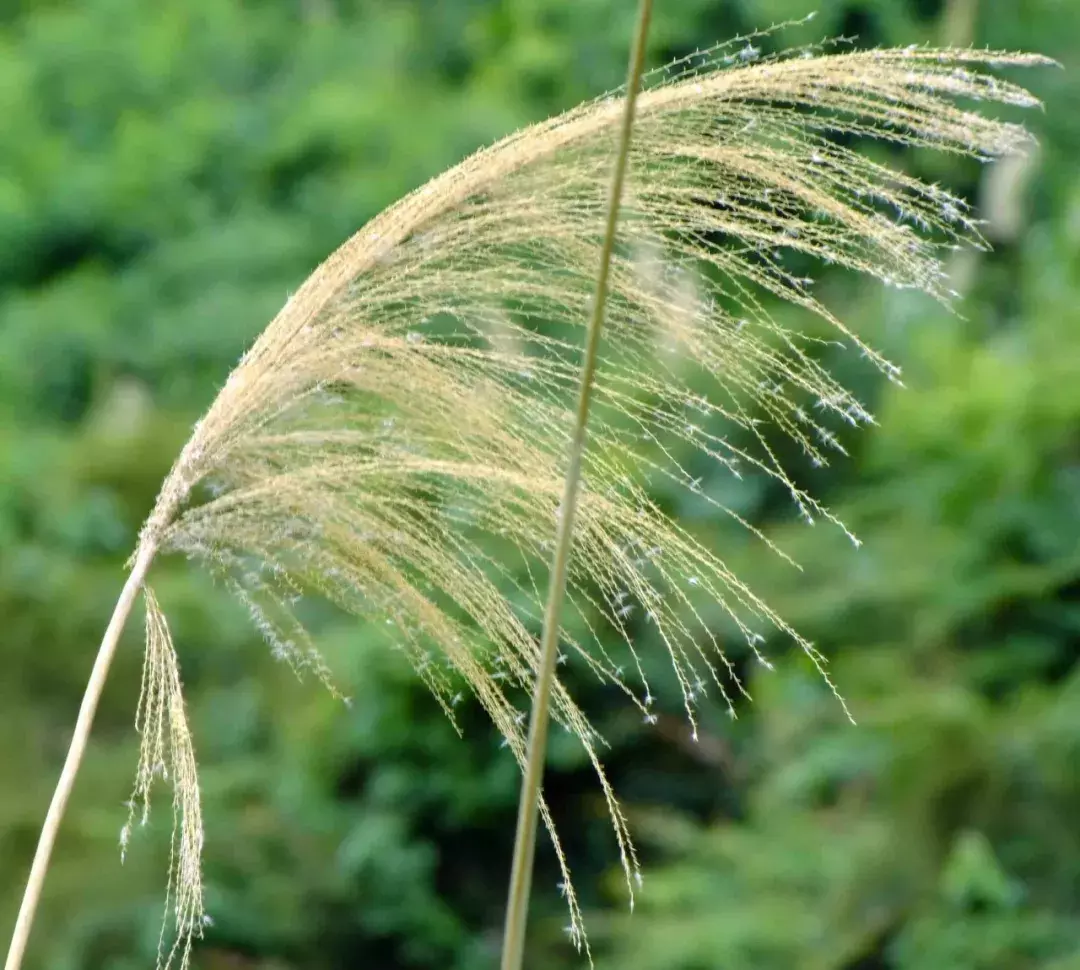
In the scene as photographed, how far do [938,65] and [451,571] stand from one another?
0.31 metres

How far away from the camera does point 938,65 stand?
0.68m

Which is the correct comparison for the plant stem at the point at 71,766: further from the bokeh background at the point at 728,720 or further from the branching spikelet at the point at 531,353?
the bokeh background at the point at 728,720

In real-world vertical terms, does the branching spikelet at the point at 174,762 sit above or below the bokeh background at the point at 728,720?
above

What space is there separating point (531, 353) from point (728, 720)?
386cm

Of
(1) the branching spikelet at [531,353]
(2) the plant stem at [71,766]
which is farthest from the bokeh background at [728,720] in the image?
(2) the plant stem at [71,766]

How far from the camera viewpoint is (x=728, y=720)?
4523 millimetres

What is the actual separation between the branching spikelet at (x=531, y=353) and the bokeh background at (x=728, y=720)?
209cm

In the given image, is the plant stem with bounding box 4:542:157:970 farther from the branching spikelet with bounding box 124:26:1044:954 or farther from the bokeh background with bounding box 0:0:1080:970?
the bokeh background with bounding box 0:0:1080:970

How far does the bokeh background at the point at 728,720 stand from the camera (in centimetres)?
379

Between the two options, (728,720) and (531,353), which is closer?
(531,353)

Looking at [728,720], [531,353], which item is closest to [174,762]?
[531,353]

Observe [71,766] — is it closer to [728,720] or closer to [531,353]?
[531,353]

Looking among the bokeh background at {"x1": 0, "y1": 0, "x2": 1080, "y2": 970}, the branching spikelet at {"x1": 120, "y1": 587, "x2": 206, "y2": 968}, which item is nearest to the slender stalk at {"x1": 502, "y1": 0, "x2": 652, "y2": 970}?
the branching spikelet at {"x1": 120, "y1": 587, "x2": 206, "y2": 968}

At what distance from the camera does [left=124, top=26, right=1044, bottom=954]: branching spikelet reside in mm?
693
